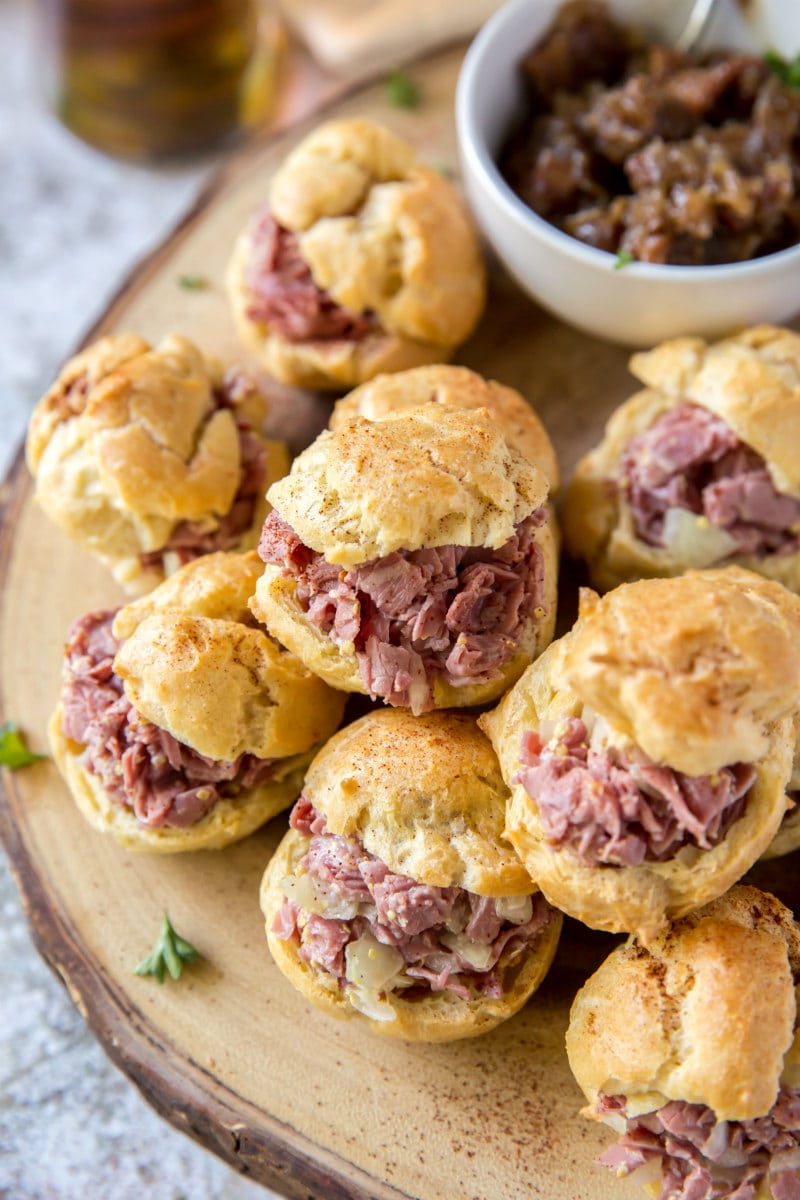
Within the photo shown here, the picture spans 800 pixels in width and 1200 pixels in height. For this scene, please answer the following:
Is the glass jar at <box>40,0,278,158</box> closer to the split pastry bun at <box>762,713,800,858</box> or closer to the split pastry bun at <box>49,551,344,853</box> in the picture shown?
the split pastry bun at <box>49,551,344,853</box>

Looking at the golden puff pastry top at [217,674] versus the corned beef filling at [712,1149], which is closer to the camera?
the corned beef filling at [712,1149]

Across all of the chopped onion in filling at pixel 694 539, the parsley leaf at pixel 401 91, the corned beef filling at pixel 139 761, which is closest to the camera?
the corned beef filling at pixel 139 761

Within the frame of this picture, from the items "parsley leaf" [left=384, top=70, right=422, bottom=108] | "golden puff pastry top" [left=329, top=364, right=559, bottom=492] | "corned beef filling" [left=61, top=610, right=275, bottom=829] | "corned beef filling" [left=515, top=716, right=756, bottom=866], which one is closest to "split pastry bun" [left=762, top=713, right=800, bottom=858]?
"corned beef filling" [left=515, top=716, right=756, bottom=866]

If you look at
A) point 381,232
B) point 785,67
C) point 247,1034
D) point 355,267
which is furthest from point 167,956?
point 785,67

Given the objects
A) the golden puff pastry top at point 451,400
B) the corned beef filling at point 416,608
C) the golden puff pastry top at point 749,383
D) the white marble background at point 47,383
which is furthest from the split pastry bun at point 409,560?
the white marble background at point 47,383

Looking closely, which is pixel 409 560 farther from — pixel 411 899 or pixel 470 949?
pixel 470 949

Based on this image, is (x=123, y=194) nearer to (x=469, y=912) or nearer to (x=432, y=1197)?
(x=469, y=912)

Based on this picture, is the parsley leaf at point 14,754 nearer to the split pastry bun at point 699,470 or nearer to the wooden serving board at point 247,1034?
the wooden serving board at point 247,1034
